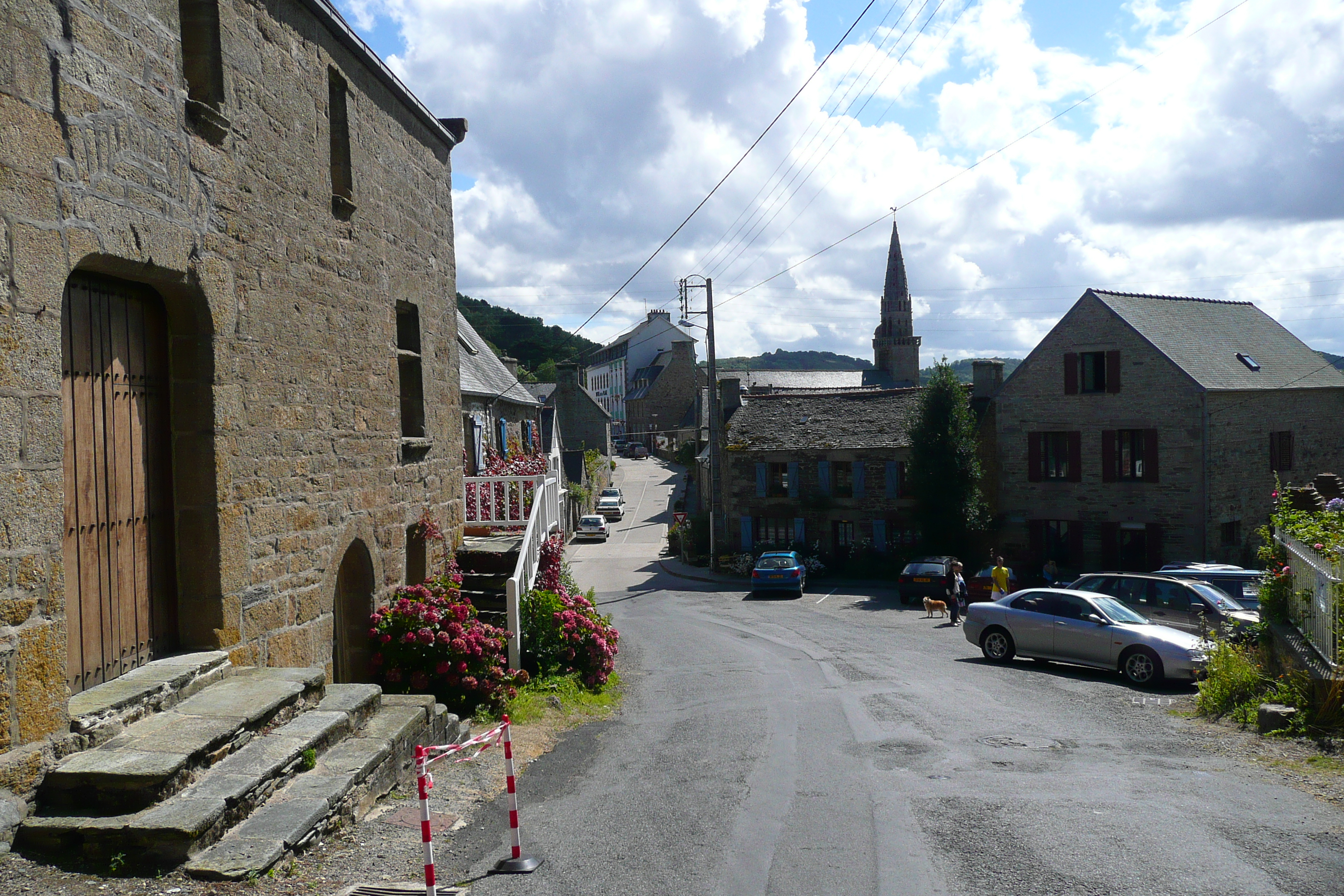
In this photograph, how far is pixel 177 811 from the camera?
4.69 metres

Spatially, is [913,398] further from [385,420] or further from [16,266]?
[16,266]

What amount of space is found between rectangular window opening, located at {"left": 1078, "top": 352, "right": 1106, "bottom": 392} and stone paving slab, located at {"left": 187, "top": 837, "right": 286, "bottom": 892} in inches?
1301

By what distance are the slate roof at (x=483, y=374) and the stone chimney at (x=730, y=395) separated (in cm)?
1323

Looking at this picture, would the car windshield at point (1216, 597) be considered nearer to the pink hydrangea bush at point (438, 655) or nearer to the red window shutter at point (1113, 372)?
the pink hydrangea bush at point (438, 655)

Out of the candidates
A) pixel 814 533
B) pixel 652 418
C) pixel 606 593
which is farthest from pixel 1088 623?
pixel 652 418

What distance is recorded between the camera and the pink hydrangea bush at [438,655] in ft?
31.7

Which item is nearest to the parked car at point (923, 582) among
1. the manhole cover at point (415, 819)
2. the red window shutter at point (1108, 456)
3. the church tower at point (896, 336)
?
the red window shutter at point (1108, 456)

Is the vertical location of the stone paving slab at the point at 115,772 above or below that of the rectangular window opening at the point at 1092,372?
below

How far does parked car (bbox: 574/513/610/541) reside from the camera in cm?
4966

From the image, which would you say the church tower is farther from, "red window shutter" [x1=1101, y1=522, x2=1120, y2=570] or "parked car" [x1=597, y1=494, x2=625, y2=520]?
"red window shutter" [x1=1101, y1=522, x2=1120, y2=570]

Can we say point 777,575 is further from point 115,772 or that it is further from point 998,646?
point 115,772

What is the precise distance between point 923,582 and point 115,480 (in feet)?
85.5

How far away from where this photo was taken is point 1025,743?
30.1ft

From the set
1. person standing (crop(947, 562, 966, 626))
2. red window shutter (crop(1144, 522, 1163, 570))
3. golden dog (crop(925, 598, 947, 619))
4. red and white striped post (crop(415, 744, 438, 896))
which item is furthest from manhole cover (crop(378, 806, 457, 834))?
red window shutter (crop(1144, 522, 1163, 570))
